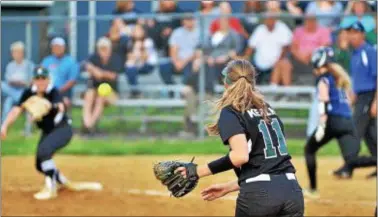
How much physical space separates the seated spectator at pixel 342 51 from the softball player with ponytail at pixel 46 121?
6.31 m

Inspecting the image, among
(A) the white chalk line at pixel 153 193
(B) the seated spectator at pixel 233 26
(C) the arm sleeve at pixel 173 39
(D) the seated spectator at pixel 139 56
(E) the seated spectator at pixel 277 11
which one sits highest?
(E) the seated spectator at pixel 277 11

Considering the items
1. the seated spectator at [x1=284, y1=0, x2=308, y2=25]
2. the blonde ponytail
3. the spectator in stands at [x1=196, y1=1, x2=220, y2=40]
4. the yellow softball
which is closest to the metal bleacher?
the yellow softball

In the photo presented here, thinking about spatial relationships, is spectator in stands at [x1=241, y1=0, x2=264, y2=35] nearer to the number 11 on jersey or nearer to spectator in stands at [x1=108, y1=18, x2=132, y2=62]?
spectator in stands at [x1=108, y1=18, x2=132, y2=62]

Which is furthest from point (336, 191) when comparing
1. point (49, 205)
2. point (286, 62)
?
point (286, 62)

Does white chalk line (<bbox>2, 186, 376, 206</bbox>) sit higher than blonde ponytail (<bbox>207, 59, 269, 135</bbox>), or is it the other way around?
blonde ponytail (<bbox>207, 59, 269, 135</bbox>)

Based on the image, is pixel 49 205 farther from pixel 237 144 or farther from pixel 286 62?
pixel 286 62

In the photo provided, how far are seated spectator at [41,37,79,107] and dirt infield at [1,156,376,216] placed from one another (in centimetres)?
255

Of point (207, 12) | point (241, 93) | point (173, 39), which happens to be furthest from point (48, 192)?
point (207, 12)

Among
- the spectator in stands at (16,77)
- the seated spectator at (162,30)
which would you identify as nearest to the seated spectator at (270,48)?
the seated spectator at (162,30)

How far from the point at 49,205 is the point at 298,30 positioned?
7.14m

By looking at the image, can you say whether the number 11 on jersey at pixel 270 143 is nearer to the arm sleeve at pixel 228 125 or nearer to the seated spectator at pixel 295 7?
the arm sleeve at pixel 228 125

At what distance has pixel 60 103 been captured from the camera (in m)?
11.2

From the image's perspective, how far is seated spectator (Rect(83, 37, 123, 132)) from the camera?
54.6 feet

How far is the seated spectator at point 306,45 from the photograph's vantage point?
16000mm
